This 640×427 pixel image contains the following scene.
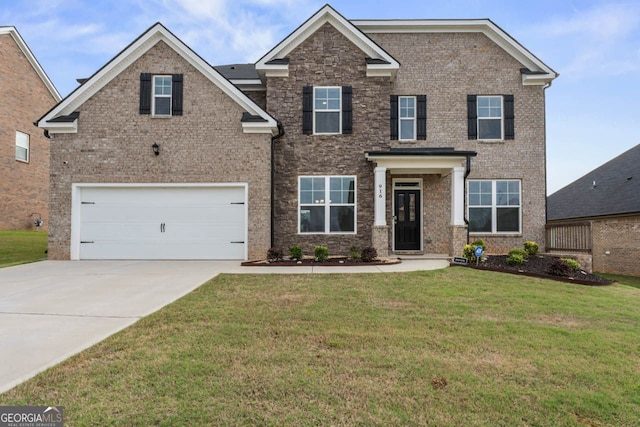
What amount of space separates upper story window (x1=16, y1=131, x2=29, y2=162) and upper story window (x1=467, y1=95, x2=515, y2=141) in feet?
76.7

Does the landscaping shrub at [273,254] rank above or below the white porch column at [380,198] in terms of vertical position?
below

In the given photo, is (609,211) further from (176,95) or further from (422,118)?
(176,95)

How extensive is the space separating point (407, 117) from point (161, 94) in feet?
28.5

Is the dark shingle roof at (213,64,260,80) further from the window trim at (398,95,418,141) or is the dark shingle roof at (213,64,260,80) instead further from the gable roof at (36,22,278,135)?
the window trim at (398,95,418,141)

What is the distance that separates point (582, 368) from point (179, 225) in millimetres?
10948

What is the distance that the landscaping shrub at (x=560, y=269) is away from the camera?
28.8 ft

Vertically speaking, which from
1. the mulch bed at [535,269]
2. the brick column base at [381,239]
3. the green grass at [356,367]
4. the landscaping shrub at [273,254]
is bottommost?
the green grass at [356,367]

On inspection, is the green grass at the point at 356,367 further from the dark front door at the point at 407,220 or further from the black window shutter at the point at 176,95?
the black window shutter at the point at 176,95

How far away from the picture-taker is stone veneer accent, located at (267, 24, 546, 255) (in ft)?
40.8

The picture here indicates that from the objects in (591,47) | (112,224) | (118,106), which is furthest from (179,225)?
(591,47)

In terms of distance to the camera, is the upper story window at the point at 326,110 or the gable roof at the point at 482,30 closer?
the upper story window at the point at 326,110

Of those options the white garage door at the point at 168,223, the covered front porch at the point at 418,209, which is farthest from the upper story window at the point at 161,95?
the covered front porch at the point at 418,209

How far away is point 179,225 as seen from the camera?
11.7 m

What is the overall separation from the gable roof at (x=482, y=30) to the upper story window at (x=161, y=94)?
7.07 metres
